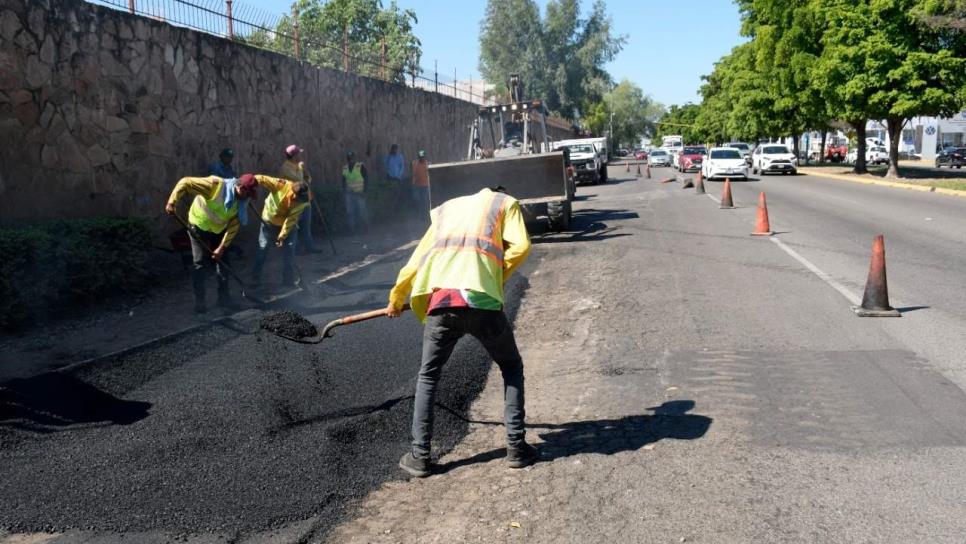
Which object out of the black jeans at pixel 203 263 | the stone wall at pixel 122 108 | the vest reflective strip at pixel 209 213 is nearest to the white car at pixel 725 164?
the stone wall at pixel 122 108

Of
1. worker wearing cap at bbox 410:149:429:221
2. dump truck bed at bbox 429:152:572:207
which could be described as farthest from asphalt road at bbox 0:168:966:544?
worker wearing cap at bbox 410:149:429:221

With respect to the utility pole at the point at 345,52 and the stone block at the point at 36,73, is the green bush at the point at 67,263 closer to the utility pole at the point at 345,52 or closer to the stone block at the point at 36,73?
the stone block at the point at 36,73

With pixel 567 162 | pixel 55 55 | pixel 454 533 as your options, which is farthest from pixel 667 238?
pixel 454 533

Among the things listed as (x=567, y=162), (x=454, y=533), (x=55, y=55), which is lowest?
(x=454, y=533)

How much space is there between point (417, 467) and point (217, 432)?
4.80ft

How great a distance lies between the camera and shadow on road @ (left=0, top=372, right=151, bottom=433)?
5.66m

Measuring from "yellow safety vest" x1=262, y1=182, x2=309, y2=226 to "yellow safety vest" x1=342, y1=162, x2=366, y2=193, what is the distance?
5.86 metres

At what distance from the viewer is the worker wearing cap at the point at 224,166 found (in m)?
11.9

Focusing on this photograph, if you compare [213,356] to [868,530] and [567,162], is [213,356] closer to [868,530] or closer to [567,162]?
[868,530]

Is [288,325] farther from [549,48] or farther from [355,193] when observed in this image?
[549,48]

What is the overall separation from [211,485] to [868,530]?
3.11m

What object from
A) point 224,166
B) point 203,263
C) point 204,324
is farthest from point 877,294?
point 224,166

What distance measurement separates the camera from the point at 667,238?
15.3m

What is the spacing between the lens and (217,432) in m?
5.42
